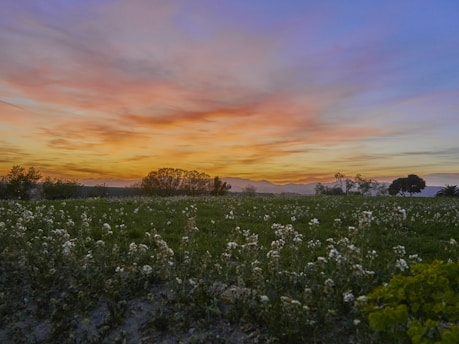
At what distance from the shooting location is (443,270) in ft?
14.8

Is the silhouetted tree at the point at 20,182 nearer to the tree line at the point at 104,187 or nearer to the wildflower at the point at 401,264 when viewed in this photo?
the tree line at the point at 104,187

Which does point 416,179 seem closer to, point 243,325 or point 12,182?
point 12,182

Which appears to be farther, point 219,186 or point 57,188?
point 219,186

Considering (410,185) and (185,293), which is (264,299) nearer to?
(185,293)

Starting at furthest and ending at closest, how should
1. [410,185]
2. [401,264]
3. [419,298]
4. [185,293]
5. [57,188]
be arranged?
[410,185], [57,188], [185,293], [401,264], [419,298]

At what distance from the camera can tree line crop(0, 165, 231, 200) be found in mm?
51031

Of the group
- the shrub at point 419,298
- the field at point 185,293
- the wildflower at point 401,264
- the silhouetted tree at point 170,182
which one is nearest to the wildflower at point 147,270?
the field at point 185,293

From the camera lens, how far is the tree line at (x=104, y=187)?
5103cm

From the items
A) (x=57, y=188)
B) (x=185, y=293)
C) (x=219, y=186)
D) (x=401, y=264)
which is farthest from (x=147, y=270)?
(x=219, y=186)

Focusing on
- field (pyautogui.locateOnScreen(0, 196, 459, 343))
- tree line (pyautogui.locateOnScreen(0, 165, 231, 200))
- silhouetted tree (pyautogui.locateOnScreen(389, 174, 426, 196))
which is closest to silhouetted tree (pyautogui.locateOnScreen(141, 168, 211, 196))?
tree line (pyautogui.locateOnScreen(0, 165, 231, 200))

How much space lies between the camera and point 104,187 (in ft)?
180

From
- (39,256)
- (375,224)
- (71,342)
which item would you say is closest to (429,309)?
(71,342)

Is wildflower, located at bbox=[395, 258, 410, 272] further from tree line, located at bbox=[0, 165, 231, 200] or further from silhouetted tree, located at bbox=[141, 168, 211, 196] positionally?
silhouetted tree, located at bbox=[141, 168, 211, 196]

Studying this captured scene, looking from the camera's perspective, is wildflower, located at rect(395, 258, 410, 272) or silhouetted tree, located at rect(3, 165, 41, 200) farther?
silhouetted tree, located at rect(3, 165, 41, 200)
